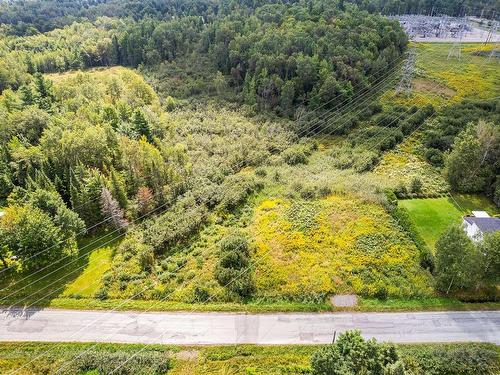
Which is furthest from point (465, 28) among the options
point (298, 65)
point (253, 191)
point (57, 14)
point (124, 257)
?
point (57, 14)

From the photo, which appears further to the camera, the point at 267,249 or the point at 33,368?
the point at 267,249

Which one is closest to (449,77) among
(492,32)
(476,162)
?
(476,162)

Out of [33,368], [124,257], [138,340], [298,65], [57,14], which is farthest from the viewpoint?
[57,14]

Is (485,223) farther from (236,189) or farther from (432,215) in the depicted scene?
(236,189)

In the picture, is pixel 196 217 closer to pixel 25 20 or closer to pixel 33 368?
pixel 33 368

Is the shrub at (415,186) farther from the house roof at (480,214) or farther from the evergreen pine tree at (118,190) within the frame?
the evergreen pine tree at (118,190)

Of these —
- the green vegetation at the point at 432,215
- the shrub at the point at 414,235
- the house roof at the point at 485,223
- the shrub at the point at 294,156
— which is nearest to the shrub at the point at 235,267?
the shrub at the point at 414,235
